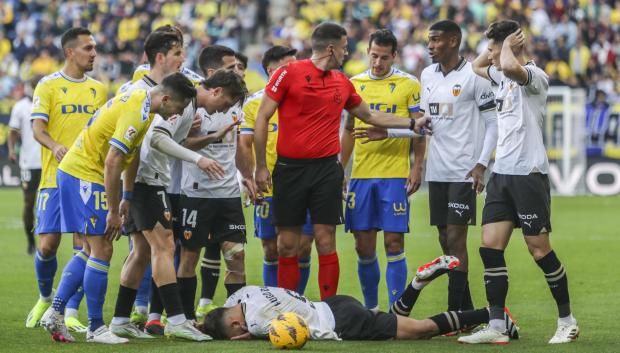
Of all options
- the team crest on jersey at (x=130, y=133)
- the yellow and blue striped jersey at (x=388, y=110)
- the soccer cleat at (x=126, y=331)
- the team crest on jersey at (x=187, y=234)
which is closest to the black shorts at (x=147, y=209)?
the team crest on jersey at (x=130, y=133)

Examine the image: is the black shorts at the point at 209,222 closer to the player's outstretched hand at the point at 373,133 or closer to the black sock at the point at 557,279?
the player's outstretched hand at the point at 373,133

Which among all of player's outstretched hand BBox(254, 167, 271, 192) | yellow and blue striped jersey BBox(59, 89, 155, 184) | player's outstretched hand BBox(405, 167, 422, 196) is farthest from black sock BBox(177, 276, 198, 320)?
player's outstretched hand BBox(405, 167, 422, 196)

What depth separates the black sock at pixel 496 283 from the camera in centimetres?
902

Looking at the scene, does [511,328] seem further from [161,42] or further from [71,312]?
[71,312]

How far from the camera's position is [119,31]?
117 ft

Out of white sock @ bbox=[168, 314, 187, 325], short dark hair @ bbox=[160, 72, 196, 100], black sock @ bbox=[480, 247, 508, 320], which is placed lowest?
white sock @ bbox=[168, 314, 187, 325]

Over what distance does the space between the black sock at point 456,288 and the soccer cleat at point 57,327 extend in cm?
322

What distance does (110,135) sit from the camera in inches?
357

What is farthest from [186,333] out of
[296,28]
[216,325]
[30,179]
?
[296,28]

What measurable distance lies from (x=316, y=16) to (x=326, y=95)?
86.3ft

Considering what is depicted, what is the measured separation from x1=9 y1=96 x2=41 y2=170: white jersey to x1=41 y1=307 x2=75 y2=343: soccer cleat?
7083mm

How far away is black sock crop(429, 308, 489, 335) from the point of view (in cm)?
902

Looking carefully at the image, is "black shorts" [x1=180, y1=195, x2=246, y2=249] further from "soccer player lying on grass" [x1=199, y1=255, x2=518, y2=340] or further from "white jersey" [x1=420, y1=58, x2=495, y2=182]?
"white jersey" [x1=420, y1=58, x2=495, y2=182]

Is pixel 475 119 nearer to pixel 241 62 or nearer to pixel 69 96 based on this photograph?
pixel 241 62
